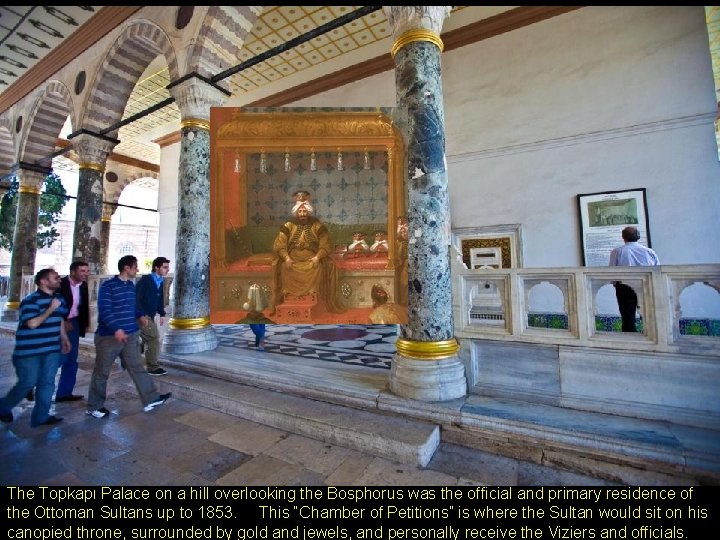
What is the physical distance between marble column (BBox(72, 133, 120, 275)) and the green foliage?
4.23 m

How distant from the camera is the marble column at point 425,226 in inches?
120

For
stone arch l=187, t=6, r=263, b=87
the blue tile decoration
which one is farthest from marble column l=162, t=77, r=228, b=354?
the blue tile decoration

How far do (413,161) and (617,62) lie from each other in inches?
209

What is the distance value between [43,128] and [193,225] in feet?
23.2

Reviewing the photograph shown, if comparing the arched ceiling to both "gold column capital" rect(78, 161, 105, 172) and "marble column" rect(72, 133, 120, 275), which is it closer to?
"marble column" rect(72, 133, 120, 275)

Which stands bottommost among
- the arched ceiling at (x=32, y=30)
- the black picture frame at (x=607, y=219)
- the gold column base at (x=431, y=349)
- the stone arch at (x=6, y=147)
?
the gold column base at (x=431, y=349)

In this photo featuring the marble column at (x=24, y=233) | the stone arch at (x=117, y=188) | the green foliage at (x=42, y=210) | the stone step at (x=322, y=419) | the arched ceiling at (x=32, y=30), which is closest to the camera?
the stone step at (x=322, y=419)

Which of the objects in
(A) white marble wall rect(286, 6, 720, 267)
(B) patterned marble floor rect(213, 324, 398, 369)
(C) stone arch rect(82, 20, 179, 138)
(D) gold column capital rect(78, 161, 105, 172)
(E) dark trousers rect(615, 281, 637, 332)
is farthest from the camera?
(D) gold column capital rect(78, 161, 105, 172)

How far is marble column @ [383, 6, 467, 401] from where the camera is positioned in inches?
120

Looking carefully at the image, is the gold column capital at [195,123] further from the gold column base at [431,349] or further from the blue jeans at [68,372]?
the gold column base at [431,349]

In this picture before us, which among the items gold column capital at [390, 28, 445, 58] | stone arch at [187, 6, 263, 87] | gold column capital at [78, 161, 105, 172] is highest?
stone arch at [187, 6, 263, 87]

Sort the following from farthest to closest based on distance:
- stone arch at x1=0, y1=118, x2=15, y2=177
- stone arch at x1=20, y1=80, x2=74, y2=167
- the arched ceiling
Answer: stone arch at x1=0, y1=118, x2=15, y2=177
stone arch at x1=20, y1=80, x2=74, y2=167
the arched ceiling

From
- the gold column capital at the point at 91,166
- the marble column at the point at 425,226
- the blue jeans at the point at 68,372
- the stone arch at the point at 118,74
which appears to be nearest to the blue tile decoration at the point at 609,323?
the marble column at the point at 425,226

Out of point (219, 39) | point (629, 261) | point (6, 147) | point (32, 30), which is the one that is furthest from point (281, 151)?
point (6, 147)
